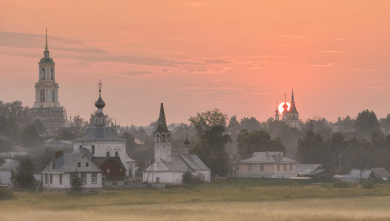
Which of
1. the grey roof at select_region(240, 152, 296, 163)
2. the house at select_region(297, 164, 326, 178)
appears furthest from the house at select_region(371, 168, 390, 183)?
the grey roof at select_region(240, 152, 296, 163)

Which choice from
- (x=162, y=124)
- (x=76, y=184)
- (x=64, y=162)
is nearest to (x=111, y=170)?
(x=64, y=162)

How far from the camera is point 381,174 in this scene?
6501 inches

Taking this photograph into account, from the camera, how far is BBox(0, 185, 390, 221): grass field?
6888 cm

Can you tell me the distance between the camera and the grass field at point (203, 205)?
68.9 m

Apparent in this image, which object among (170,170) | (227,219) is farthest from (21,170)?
(227,219)

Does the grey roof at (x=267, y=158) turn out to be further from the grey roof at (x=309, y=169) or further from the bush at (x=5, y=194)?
the bush at (x=5, y=194)

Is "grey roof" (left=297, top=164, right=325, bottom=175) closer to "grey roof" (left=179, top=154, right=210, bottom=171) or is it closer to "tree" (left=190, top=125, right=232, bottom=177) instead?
"tree" (left=190, top=125, right=232, bottom=177)

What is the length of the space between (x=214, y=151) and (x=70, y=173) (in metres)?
50.1

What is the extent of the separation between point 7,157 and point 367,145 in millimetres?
81144

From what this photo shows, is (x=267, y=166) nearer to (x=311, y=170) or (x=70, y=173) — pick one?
(x=311, y=170)

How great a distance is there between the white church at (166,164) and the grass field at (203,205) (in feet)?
69.1

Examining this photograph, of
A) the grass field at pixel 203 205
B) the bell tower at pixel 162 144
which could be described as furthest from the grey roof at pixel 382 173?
the grass field at pixel 203 205

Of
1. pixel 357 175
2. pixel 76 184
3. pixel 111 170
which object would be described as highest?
pixel 111 170

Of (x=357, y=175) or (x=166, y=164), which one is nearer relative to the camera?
(x=166, y=164)
